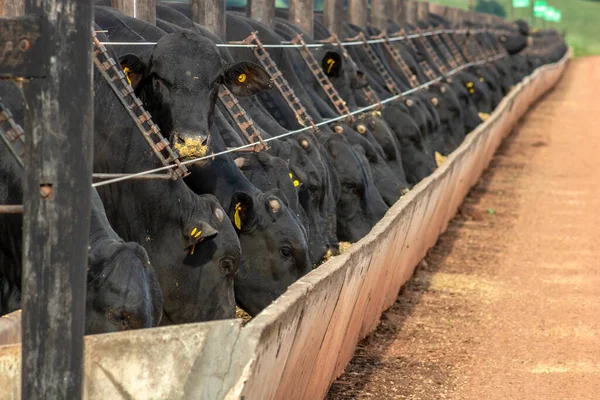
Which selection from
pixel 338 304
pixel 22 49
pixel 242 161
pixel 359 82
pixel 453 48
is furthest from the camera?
pixel 453 48

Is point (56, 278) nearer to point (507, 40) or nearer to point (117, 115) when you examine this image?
point (117, 115)

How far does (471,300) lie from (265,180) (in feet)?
7.10

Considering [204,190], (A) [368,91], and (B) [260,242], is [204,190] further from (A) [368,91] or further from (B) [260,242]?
(A) [368,91]

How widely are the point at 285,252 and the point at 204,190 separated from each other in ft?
2.15

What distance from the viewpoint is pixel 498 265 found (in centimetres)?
1281

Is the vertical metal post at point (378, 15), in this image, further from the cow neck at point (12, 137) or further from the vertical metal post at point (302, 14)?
the cow neck at point (12, 137)

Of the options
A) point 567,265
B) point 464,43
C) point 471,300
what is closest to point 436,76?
point 464,43

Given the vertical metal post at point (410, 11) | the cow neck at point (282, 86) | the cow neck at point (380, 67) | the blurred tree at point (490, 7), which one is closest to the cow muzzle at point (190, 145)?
the cow neck at point (282, 86)

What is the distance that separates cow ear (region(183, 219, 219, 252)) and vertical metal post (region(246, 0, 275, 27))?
22.5 ft

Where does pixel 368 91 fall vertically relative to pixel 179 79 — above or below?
below

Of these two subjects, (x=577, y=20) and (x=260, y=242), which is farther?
(x=577, y=20)

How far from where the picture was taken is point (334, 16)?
60.8 feet

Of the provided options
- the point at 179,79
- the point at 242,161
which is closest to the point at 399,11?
the point at 242,161

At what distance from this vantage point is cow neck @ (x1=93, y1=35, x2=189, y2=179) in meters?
7.93
